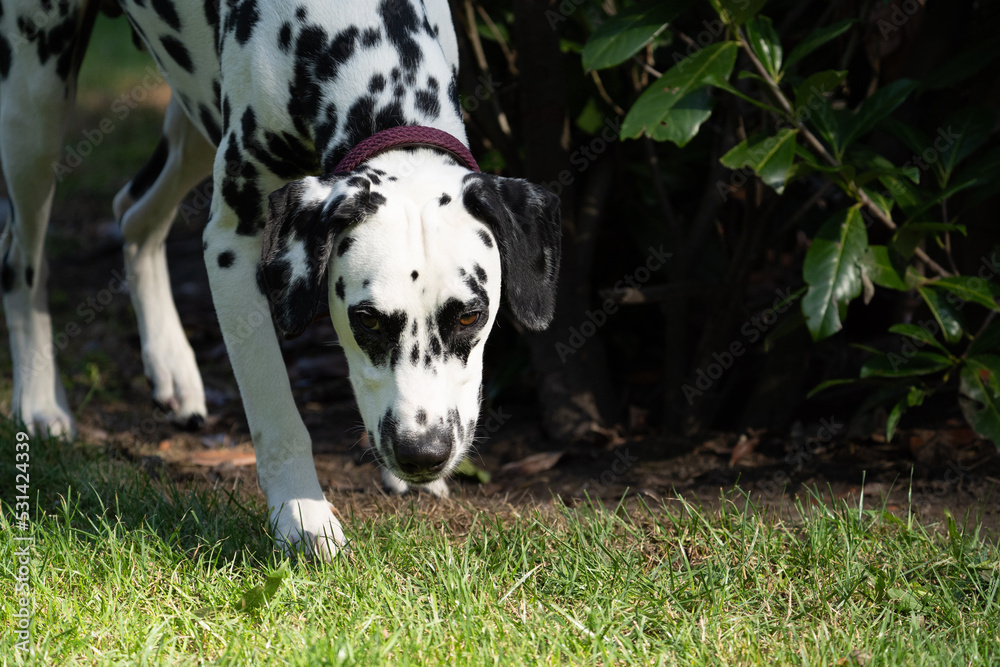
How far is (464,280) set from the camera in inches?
96.9

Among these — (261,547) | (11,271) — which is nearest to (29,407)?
(11,271)

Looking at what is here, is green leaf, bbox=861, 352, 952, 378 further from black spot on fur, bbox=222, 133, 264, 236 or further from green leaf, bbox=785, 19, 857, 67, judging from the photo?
black spot on fur, bbox=222, 133, 264, 236

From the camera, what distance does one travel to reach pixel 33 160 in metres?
4.05

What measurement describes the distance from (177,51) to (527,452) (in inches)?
84.8

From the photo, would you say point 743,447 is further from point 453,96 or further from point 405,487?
point 453,96

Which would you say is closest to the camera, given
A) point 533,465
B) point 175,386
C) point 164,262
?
Answer: point 533,465

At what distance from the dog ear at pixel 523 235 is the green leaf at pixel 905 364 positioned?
125cm

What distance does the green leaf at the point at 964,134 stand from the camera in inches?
134

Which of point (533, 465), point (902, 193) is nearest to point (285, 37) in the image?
point (533, 465)

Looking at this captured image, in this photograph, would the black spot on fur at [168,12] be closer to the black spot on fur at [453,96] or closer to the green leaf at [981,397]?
the black spot on fur at [453,96]

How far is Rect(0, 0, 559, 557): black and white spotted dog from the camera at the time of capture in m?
2.46

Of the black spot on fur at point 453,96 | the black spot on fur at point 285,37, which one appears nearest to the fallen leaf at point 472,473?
the black spot on fur at point 453,96

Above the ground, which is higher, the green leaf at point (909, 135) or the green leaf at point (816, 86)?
the green leaf at point (816, 86)

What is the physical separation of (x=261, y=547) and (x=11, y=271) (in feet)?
7.04
